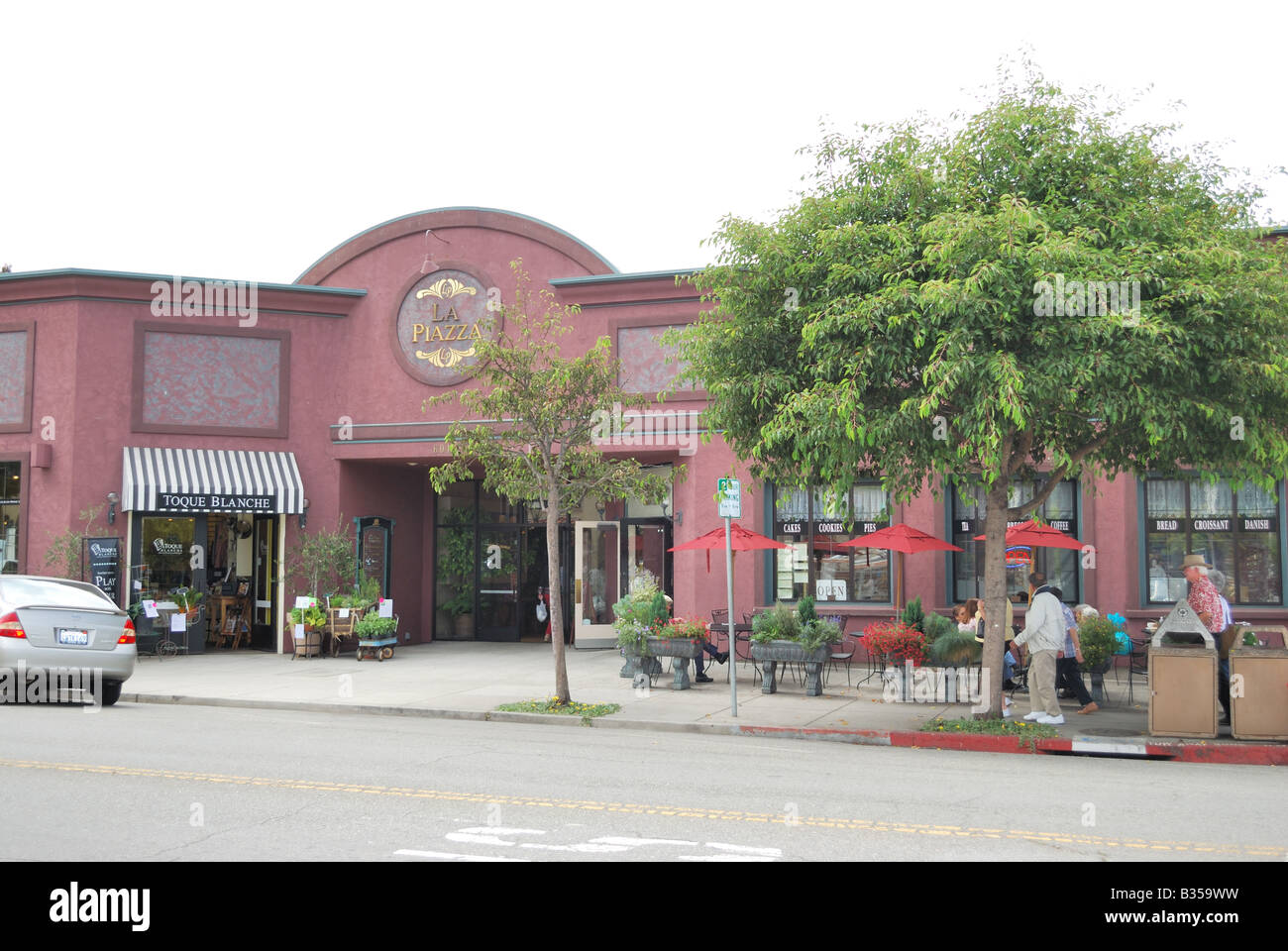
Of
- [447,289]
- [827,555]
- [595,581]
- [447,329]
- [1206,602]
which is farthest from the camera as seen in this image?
[595,581]

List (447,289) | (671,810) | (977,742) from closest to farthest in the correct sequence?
(671,810), (977,742), (447,289)

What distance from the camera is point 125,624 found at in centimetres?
1360

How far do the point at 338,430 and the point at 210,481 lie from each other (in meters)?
2.55

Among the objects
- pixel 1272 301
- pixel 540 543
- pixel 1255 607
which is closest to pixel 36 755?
pixel 1272 301

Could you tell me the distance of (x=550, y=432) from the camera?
45.5 feet

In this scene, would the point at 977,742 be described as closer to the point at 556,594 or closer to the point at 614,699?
the point at 614,699

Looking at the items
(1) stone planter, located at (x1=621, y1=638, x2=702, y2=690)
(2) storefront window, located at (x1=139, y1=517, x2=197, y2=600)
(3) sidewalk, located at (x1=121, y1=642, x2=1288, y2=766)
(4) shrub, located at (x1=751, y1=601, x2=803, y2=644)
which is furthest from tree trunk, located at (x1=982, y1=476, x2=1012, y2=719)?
(2) storefront window, located at (x1=139, y1=517, x2=197, y2=600)

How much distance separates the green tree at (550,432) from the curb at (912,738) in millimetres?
1058

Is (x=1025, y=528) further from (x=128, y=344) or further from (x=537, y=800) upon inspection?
(x=128, y=344)

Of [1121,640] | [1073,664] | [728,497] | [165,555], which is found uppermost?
[728,497]

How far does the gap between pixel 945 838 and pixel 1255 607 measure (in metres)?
12.6

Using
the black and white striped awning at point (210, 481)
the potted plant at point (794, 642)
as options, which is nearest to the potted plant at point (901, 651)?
the potted plant at point (794, 642)

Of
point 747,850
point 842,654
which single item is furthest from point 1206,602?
point 747,850

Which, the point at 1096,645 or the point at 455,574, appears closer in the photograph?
the point at 1096,645
